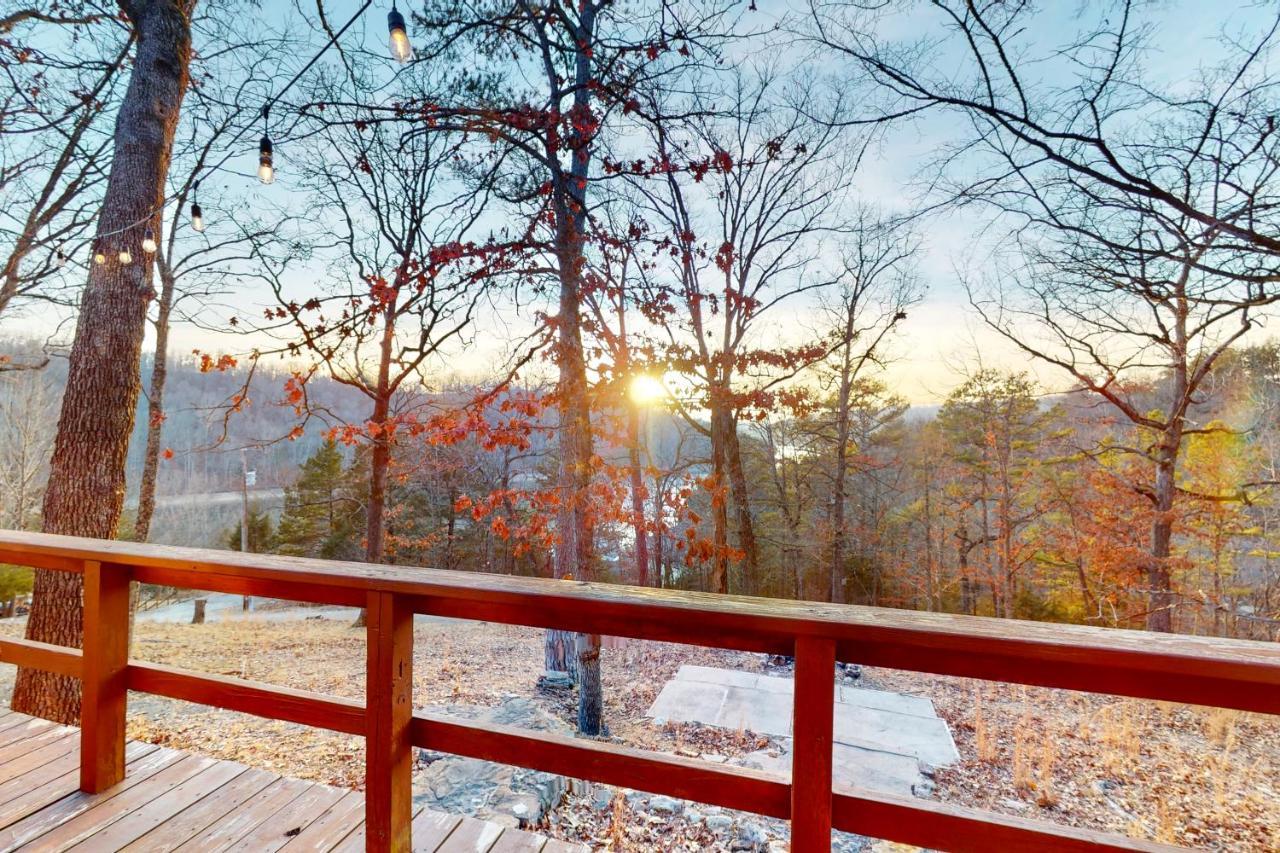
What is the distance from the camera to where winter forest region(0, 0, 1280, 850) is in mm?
3889

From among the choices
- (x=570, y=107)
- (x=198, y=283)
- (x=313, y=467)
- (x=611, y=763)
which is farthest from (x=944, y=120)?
(x=313, y=467)

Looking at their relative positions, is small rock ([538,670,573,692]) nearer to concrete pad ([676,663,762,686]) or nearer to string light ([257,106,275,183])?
concrete pad ([676,663,762,686])

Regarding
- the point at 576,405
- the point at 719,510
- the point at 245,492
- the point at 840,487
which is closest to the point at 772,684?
the point at 719,510

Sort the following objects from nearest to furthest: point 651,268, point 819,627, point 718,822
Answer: point 819,627
point 718,822
point 651,268

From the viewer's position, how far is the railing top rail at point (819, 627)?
Result: 0.80m

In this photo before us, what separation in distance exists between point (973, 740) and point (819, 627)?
19.1 ft

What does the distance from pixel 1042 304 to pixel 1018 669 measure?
8936 mm

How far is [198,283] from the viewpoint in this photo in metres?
7.66

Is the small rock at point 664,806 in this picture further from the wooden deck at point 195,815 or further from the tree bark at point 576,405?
the wooden deck at point 195,815

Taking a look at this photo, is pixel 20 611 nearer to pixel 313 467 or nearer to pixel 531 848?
pixel 313 467

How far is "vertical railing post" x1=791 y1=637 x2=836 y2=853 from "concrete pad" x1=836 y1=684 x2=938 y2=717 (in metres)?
5.38

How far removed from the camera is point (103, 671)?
1.59 m

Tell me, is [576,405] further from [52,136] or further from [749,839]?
[52,136]

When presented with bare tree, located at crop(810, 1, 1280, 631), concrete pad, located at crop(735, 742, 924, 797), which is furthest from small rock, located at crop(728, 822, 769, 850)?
bare tree, located at crop(810, 1, 1280, 631)
